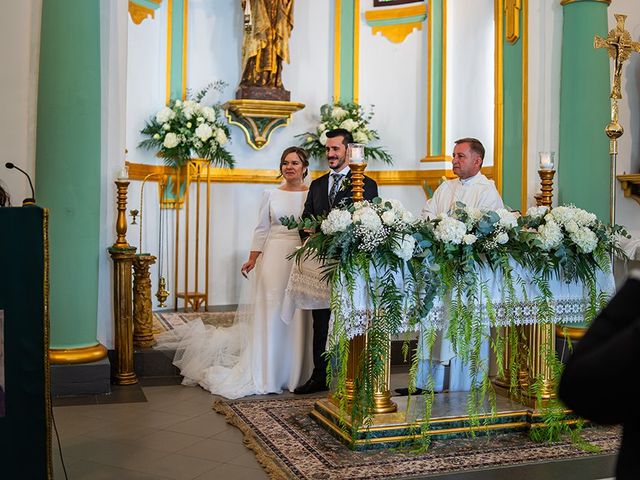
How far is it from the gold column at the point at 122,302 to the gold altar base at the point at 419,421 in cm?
174

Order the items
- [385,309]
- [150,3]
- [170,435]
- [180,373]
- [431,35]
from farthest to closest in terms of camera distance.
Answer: [431,35]
[150,3]
[180,373]
[170,435]
[385,309]

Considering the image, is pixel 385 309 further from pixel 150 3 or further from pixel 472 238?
pixel 150 3

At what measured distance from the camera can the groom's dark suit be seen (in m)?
6.08

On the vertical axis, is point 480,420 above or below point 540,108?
below

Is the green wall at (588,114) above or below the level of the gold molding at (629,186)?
above

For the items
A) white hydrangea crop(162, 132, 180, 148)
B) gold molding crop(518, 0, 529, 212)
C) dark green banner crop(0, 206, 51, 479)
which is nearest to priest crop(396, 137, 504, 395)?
gold molding crop(518, 0, 529, 212)

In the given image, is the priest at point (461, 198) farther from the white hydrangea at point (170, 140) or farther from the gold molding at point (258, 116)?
the gold molding at point (258, 116)

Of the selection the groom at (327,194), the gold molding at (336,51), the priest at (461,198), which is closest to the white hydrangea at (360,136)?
the gold molding at (336,51)

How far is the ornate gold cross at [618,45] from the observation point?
660 cm

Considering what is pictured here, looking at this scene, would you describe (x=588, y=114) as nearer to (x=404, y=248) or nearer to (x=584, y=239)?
(x=584, y=239)

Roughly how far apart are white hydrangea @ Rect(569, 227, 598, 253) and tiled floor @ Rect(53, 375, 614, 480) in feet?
4.01

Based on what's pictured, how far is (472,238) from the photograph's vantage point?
15.8 ft

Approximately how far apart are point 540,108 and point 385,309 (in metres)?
3.31

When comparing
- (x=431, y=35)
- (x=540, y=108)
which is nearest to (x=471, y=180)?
(x=540, y=108)
